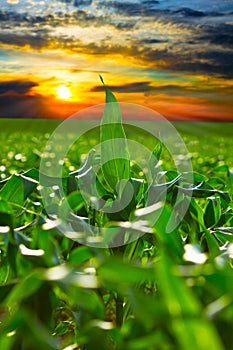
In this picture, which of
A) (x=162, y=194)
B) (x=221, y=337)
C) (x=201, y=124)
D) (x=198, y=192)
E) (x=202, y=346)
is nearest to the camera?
(x=202, y=346)

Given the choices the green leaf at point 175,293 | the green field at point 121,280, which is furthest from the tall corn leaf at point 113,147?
the green leaf at point 175,293

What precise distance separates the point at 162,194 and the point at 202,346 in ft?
2.35

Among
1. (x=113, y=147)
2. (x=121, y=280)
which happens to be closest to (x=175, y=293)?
(x=121, y=280)

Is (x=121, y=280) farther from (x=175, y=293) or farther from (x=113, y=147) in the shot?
(x=113, y=147)

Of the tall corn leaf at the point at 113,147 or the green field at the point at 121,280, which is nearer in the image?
the green field at the point at 121,280

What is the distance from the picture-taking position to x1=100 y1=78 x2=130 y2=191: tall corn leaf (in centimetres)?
120

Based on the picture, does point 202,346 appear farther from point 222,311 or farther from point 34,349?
point 34,349

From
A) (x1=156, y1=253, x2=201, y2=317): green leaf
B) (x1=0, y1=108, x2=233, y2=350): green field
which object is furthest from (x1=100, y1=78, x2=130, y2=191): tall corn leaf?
A: (x1=156, y1=253, x2=201, y2=317): green leaf

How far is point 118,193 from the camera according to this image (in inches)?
47.6

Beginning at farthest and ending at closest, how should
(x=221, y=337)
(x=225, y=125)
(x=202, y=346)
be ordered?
1. (x=225, y=125)
2. (x=221, y=337)
3. (x=202, y=346)

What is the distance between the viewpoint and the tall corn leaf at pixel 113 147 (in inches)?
47.3

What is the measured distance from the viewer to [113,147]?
1217 mm

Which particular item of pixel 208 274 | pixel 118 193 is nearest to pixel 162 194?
pixel 118 193

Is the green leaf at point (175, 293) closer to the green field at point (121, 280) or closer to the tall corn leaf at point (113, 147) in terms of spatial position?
the green field at point (121, 280)
